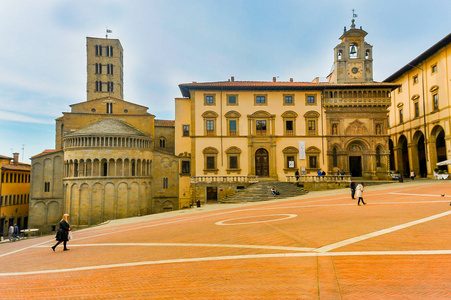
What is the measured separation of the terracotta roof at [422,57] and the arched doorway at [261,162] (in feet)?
90.4

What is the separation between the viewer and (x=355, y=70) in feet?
144

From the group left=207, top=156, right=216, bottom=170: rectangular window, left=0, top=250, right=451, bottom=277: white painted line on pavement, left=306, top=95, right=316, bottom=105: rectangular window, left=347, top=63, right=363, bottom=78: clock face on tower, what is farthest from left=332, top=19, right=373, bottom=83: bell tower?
left=0, top=250, right=451, bottom=277: white painted line on pavement

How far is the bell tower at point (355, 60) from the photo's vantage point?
43438 mm

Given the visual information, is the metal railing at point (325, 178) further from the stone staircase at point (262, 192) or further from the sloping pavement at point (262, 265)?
the sloping pavement at point (262, 265)

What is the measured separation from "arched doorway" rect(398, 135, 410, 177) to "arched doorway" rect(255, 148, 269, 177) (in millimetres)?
26880

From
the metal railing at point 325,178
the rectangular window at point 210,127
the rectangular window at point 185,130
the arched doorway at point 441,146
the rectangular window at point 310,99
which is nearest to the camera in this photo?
the metal railing at point 325,178

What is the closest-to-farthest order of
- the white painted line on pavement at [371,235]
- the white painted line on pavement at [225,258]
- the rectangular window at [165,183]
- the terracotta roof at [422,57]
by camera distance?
the white painted line on pavement at [225,258]
the white painted line on pavement at [371,235]
the terracotta roof at [422,57]
the rectangular window at [165,183]

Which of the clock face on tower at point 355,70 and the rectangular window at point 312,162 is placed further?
the clock face on tower at point 355,70

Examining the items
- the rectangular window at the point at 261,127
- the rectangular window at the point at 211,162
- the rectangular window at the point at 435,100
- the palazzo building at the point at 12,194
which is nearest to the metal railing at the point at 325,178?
the rectangular window at the point at 261,127

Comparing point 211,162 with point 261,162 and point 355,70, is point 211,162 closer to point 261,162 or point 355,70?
point 261,162

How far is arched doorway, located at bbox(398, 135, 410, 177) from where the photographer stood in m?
51.2

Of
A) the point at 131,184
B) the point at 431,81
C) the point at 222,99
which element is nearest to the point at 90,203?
the point at 131,184

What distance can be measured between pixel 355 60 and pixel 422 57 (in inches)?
402

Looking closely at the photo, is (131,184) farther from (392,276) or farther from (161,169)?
(392,276)
